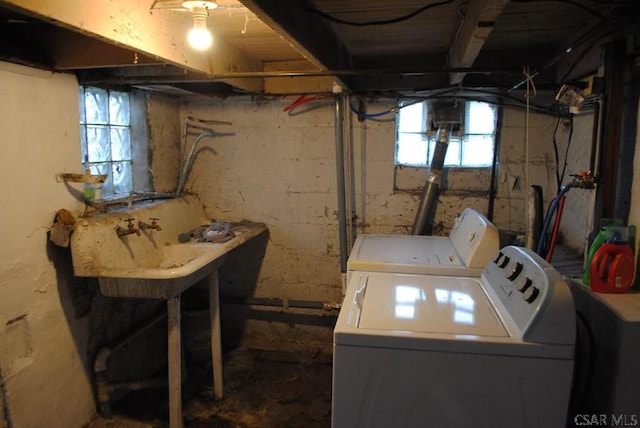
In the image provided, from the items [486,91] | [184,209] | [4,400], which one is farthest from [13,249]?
[486,91]

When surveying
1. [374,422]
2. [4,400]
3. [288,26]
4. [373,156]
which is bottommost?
[4,400]

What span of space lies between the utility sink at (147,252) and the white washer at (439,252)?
77cm

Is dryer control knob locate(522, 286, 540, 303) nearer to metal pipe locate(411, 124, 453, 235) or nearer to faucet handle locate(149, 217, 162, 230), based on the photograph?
metal pipe locate(411, 124, 453, 235)

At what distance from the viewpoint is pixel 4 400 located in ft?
5.97

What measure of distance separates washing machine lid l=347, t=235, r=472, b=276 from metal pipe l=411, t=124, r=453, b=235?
0.25 metres

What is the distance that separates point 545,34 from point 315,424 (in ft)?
7.76

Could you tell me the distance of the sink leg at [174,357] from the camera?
219 cm

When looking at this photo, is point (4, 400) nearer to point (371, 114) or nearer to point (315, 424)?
point (315, 424)

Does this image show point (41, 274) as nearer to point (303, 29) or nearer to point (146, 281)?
point (146, 281)

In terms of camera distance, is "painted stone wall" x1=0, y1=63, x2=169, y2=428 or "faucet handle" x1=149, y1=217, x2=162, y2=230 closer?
"painted stone wall" x1=0, y1=63, x2=169, y2=428

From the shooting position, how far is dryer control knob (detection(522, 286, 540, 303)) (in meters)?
1.30

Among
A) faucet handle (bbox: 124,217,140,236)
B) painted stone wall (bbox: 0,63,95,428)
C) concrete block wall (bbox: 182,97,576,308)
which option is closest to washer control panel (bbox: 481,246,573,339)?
concrete block wall (bbox: 182,97,576,308)

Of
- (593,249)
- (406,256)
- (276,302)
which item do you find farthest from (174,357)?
(593,249)

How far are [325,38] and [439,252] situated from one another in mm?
1139
